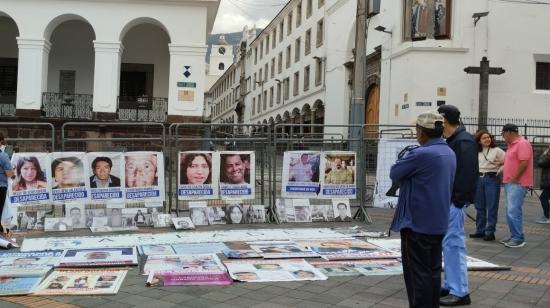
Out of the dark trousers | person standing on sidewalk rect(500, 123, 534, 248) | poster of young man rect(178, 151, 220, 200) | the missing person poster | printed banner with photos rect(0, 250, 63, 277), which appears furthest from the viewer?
poster of young man rect(178, 151, 220, 200)

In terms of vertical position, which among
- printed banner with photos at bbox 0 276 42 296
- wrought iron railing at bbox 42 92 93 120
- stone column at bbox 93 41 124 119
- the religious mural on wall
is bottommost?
printed banner with photos at bbox 0 276 42 296

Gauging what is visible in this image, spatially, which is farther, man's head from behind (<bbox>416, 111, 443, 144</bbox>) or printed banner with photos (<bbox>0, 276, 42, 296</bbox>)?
printed banner with photos (<bbox>0, 276, 42, 296</bbox>)

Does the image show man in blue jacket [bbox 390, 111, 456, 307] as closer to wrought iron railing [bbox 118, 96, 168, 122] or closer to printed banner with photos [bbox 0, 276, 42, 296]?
printed banner with photos [bbox 0, 276, 42, 296]

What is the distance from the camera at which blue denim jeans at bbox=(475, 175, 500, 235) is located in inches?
337

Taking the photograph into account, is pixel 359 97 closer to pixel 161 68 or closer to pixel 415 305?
pixel 415 305

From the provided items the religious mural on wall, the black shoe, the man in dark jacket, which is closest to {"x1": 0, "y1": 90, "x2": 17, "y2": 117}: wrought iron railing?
the religious mural on wall

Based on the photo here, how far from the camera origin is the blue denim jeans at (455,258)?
5.17m

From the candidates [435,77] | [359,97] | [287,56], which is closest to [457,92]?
[435,77]

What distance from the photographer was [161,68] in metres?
24.1

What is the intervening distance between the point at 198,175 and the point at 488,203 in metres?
4.93

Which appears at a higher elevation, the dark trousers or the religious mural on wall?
the religious mural on wall

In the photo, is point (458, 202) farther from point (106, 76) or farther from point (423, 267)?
point (106, 76)

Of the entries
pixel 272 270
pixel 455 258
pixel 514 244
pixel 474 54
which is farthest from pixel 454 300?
pixel 474 54

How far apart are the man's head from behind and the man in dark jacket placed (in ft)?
3.09
